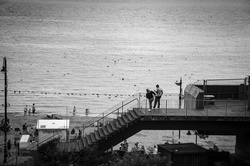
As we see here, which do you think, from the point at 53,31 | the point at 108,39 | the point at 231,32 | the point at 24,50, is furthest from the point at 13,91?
Result: the point at 231,32

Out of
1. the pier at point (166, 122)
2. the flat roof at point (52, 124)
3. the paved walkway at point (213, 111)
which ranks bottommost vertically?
the flat roof at point (52, 124)

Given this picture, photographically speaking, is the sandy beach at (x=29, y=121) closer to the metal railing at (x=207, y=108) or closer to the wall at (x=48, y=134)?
the wall at (x=48, y=134)

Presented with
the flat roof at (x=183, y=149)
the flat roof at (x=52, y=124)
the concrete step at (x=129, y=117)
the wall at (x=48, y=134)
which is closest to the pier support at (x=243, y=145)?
the flat roof at (x=183, y=149)

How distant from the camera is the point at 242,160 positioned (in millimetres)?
37062

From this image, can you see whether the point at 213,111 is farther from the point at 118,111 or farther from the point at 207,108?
the point at 118,111

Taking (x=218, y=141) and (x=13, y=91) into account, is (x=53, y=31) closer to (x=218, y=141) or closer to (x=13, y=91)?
(x=13, y=91)

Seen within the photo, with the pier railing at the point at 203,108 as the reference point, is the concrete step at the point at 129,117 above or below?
below

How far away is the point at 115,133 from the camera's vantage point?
1391 inches

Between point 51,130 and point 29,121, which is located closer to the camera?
point 51,130

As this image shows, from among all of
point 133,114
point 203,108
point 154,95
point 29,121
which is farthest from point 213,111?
point 29,121

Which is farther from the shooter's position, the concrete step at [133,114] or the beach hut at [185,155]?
the beach hut at [185,155]

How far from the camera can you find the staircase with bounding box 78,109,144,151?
1387 inches

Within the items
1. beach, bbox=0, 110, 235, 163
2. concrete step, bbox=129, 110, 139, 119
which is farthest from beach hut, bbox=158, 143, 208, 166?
beach, bbox=0, 110, 235, 163

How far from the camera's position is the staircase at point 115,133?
35.2 meters
